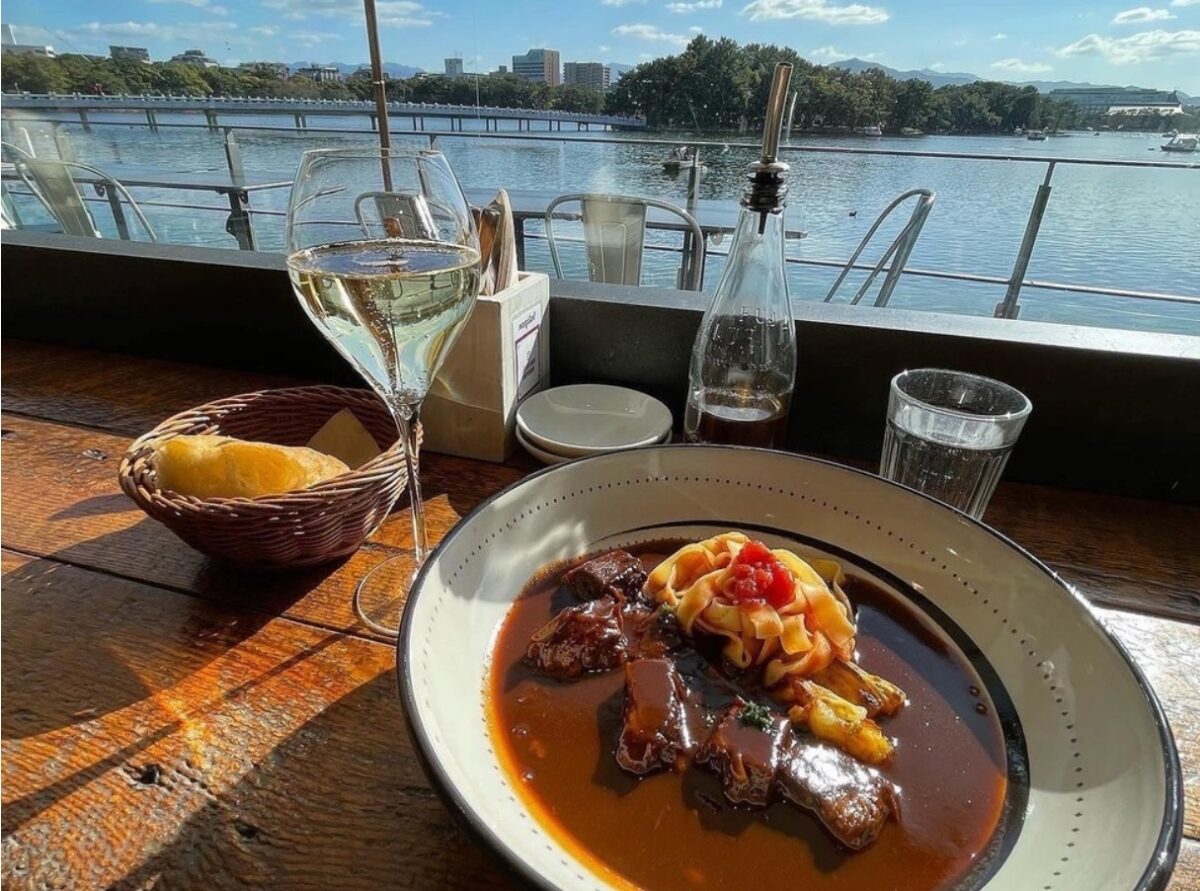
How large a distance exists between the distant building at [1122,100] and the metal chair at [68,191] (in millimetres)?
5374

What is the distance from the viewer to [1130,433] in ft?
3.43

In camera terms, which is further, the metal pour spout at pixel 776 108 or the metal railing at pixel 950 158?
the metal railing at pixel 950 158

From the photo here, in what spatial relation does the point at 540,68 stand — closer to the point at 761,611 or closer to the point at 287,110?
the point at 287,110

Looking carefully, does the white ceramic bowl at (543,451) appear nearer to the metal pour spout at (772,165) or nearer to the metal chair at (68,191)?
the metal pour spout at (772,165)

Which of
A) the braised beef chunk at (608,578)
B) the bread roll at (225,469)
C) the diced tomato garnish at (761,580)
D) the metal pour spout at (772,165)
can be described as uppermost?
the metal pour spout at (772,165)

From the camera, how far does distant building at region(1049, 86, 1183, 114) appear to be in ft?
11.6

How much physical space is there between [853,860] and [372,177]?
0.71 meters

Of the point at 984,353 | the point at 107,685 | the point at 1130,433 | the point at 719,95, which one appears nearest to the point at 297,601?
the point at 107,685

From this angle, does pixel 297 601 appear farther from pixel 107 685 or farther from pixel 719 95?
pixel 719 95

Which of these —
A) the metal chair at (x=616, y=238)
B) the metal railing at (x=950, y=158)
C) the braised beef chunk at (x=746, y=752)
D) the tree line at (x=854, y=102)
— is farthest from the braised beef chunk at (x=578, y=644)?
the tree line at (x=854, y=102)

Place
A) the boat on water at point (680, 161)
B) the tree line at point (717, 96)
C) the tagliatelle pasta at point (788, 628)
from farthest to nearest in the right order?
1. the boat on water at point (680, 161)
2. the tree line at point (717, 96)
3. the tagliatelle pasta at point (788, 628)

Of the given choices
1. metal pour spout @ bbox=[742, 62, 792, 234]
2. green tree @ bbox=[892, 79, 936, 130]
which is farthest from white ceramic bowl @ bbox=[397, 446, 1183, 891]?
green tree @ bbox=[892, 79, 936, 130]

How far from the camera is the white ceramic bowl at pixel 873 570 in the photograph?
0.47 meters

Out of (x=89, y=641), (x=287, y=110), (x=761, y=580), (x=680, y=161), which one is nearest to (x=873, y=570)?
(x=761, y=580)
